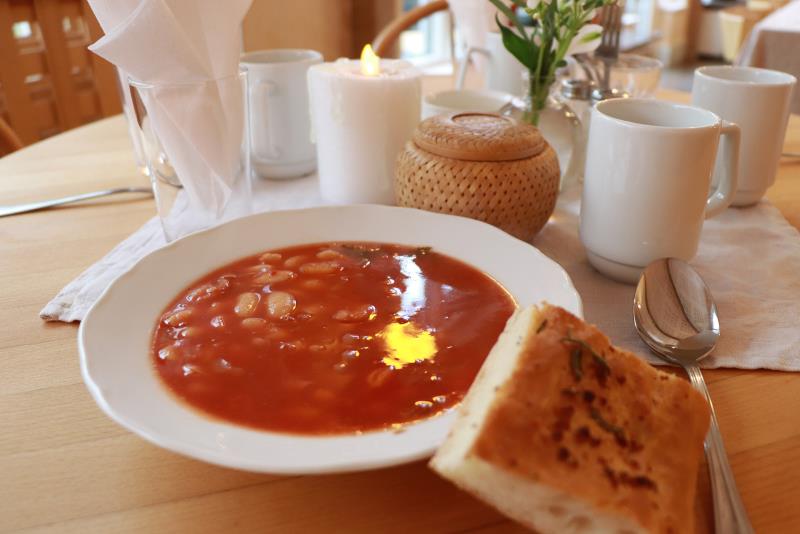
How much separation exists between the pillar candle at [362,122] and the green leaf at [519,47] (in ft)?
0.54

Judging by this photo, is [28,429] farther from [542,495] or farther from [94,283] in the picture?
[542,495]

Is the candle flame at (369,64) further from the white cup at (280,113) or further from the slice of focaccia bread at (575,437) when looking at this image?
the slice of focaccia bread at (575,437)

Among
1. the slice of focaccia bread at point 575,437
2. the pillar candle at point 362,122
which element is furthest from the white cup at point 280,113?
the slice of focaccia bread at point 575,437

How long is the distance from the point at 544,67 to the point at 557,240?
32 cm

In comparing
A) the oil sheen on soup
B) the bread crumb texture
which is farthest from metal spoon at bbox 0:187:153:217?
the bread crumb texture

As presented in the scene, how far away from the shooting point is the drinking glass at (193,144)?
3.12 ft

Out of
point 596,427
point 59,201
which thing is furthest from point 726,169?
point 59,201

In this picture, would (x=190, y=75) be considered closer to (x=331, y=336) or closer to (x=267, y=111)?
(x=267, y=111)

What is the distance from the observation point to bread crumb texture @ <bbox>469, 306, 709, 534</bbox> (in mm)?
450

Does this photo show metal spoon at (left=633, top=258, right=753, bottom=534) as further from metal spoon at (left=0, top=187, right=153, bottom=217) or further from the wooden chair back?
the wooden chair back

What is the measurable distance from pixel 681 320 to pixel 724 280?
212 millimetres

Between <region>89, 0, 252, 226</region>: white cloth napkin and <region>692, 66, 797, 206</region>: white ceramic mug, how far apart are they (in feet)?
2.66

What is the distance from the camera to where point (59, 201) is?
3.89 feet

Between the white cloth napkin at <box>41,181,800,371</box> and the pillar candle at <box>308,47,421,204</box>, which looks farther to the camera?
the pillar candle at <box>308,47,421,204</box>
